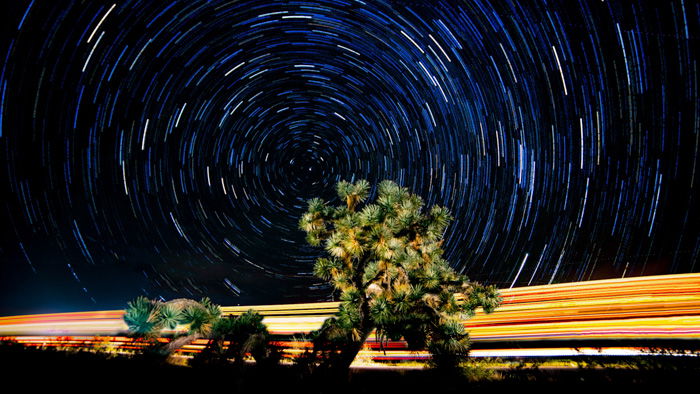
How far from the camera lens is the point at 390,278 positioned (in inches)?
315

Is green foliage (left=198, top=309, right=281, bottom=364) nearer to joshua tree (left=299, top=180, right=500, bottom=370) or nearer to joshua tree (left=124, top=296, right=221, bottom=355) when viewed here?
joshua tree (left=124, top=296, right=221, bottom=355)

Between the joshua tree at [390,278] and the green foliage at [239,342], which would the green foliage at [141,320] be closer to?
the green foliage at [239,342]

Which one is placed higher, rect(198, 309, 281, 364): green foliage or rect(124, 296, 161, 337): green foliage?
rect(124, 296, 161, 337): green foliage

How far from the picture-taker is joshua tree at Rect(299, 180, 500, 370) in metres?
7.22

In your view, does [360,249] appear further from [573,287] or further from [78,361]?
[573,287]

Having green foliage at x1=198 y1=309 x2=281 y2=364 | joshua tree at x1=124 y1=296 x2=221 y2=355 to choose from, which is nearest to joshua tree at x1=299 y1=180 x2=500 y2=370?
green foliage at x1=198 y1=309 x2=281 y2=364

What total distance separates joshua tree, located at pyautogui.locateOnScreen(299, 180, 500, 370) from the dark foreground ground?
0.98m

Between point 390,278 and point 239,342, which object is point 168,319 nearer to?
point 239,342

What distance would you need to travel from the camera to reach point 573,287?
18.6m

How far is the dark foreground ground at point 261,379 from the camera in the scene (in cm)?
404

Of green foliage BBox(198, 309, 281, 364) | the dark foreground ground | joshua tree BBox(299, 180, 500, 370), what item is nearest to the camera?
the dark foreground ground

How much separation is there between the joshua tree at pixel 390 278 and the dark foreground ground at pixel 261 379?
976 millimetres

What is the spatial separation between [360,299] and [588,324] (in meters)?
12.3

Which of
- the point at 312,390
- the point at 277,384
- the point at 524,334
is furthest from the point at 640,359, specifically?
the point at 277,384
